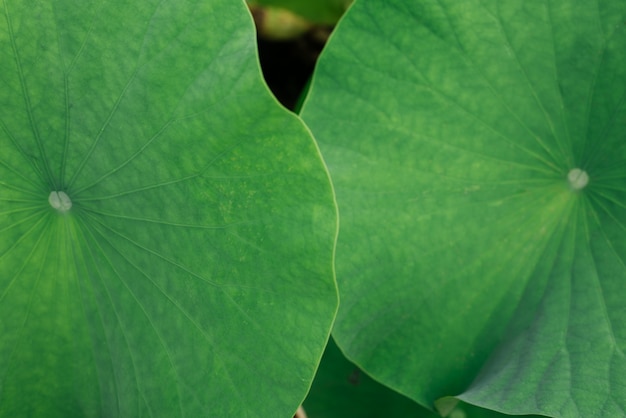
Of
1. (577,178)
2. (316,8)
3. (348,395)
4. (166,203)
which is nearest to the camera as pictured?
(166,203)

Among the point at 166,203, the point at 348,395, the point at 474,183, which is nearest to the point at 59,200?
the point at 166,203

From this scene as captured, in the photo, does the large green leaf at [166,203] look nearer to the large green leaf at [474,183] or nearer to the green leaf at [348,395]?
the large green leaf at [474,183]

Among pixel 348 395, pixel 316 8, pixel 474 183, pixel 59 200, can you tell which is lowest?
pixel 348 395

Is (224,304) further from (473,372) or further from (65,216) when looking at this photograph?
(473,372)

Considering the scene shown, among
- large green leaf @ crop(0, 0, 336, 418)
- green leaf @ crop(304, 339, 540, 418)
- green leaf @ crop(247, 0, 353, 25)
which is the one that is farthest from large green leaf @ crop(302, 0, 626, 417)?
green leaf @ crop(247, 0, 353, 25)

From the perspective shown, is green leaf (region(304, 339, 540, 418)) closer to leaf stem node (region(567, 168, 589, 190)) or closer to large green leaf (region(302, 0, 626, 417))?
large green leaf (region(302, 0, 626, 417))

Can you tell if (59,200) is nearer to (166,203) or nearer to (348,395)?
(166,203)

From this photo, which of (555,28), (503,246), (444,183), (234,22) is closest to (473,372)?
(503,246)
